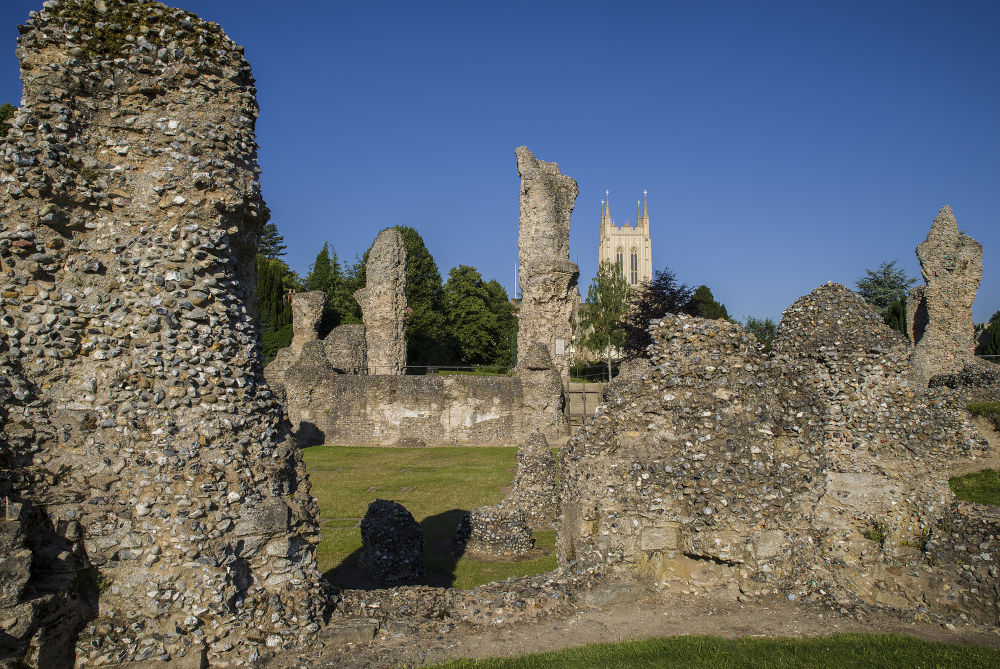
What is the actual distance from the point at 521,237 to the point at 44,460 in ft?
65.3

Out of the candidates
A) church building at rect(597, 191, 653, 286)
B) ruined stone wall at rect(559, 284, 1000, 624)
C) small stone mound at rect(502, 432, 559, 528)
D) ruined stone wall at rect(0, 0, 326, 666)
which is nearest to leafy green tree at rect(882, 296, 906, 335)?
small stone mound at rect(502, 432, 559, 528)

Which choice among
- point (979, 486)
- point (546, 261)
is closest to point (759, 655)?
point (979, 486)

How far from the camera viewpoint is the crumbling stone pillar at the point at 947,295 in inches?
820

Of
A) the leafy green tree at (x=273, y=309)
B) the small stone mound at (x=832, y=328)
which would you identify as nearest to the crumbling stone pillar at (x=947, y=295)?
the small stone mound at (x=832, y=328)

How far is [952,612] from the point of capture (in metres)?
5.18

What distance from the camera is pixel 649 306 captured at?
122 feet

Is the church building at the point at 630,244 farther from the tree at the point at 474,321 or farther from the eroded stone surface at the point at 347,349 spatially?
the eroded stone surface at the point at 347,349

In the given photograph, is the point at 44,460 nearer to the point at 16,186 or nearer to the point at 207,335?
the point at 207,335

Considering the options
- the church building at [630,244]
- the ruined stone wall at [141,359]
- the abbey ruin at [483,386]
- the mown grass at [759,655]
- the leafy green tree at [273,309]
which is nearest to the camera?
the ruined stone wall at [141,359]

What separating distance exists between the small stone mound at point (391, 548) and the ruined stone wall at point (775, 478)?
2.50 meters

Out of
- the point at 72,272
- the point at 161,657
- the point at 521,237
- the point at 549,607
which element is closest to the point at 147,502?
the point at 161,657

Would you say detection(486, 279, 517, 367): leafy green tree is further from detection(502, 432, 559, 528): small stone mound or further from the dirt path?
the dirt path

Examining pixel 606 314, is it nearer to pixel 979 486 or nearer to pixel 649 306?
pixel 649 306

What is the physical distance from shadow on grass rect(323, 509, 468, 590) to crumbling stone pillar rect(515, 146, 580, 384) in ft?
38.2
